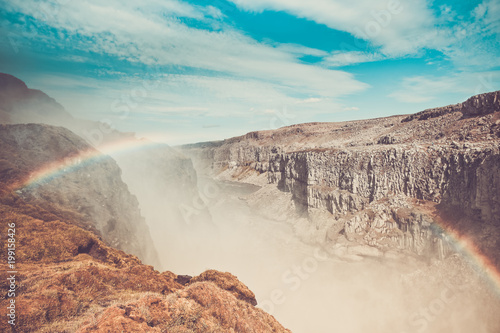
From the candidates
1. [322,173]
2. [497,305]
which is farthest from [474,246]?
[322,173]

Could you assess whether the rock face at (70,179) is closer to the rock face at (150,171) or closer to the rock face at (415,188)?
the rock face at (150,171)

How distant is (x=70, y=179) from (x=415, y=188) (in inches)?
2004

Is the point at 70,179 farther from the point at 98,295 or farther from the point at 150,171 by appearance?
the point at 150,171

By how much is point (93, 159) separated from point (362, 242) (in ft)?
146

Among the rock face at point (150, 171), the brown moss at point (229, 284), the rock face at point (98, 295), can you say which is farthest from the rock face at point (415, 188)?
the rock face at point (98, 295)

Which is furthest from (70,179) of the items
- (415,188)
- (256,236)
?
(415,188)

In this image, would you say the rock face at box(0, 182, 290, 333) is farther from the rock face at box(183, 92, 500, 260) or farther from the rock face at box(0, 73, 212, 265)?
the rock face at box(183, 92, 500, 260)

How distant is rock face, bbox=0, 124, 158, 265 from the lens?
18.5 m

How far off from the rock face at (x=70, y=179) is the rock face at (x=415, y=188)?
3671cm

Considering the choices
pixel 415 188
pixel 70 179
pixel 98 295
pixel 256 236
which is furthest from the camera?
pixel 256 236

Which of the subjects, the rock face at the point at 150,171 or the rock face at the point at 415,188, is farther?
the rock face at the point at 150,171

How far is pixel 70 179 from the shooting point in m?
22.6

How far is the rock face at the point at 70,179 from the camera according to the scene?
1850cm

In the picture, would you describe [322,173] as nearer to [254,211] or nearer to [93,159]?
[254,211]
